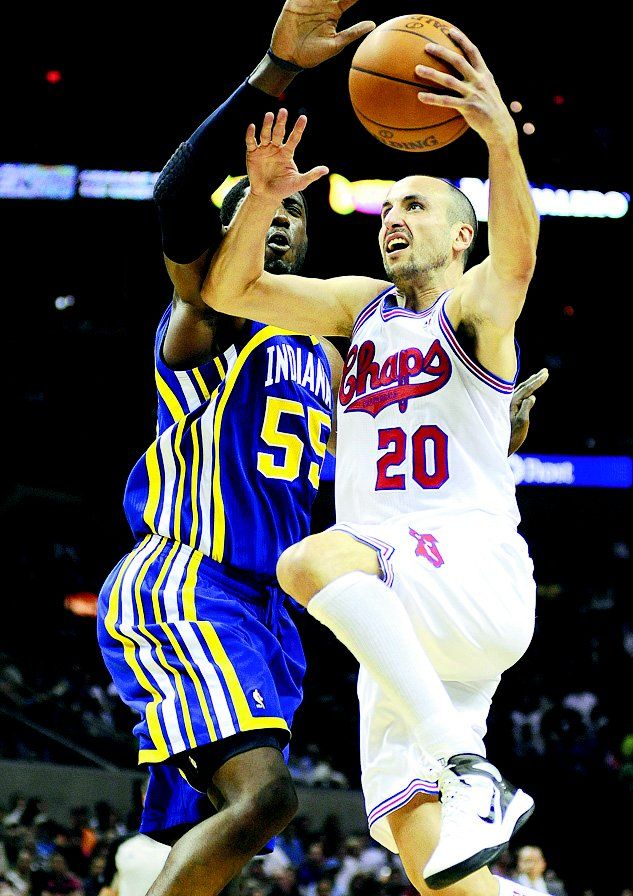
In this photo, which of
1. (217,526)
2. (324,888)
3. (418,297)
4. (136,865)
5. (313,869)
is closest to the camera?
(418,297)

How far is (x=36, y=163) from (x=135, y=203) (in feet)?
5.34

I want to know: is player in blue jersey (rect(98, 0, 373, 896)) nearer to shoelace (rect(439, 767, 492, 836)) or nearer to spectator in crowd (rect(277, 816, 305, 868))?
shoelace (rect(439, 767, 492, 836))

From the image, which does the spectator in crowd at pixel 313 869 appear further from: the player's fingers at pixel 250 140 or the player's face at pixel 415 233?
the player's fingers at pixel 250 140

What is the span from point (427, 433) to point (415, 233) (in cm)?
78

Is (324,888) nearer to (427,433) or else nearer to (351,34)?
(427,433)

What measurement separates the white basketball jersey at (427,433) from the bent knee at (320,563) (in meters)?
0.37

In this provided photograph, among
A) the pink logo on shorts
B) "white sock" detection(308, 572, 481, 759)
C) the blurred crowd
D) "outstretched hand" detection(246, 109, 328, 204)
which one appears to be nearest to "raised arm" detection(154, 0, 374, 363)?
"outstretched hand" detection(246, 109, 328, 204)

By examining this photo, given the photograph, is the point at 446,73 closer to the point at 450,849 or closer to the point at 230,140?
the point at 230,140

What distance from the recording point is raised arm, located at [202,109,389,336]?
172 inches

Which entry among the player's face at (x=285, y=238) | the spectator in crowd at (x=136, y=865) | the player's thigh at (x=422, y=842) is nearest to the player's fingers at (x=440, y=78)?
the player's face at (x=285, y=238)

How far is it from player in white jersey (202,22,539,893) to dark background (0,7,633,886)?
1357 centimetres

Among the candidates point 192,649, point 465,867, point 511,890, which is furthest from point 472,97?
point 511,890

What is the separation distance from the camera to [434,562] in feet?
12.5

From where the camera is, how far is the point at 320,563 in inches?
145
